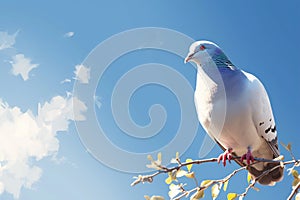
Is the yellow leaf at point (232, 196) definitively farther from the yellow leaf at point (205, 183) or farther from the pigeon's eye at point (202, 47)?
the pigeon's eye at point (202, 47)

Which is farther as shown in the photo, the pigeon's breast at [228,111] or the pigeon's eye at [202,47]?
the pigeon's eye at [202,47]

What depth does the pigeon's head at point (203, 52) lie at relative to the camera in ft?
12.0

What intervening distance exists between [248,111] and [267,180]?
0.63m

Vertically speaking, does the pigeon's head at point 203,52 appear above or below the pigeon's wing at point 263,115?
above

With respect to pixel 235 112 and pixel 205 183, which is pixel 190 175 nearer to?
pixel 205 183

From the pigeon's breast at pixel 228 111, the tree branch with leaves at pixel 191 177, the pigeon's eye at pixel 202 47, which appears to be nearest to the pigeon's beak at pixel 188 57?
the pigeon's eye at pixel 202 47

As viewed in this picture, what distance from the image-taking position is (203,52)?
3.72 metres

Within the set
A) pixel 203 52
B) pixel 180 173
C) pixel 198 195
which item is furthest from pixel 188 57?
pixel 198 195

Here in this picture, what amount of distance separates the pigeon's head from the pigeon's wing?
1.28 feet

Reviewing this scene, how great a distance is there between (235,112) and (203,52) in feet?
2.67

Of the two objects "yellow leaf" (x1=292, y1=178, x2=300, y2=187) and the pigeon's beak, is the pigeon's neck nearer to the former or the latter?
the pigeon's beak

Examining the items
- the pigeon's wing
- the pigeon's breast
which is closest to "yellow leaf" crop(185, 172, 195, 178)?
the pigeon's breast

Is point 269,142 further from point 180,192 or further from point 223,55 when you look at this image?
point 180,192

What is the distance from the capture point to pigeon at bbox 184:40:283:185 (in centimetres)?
319
